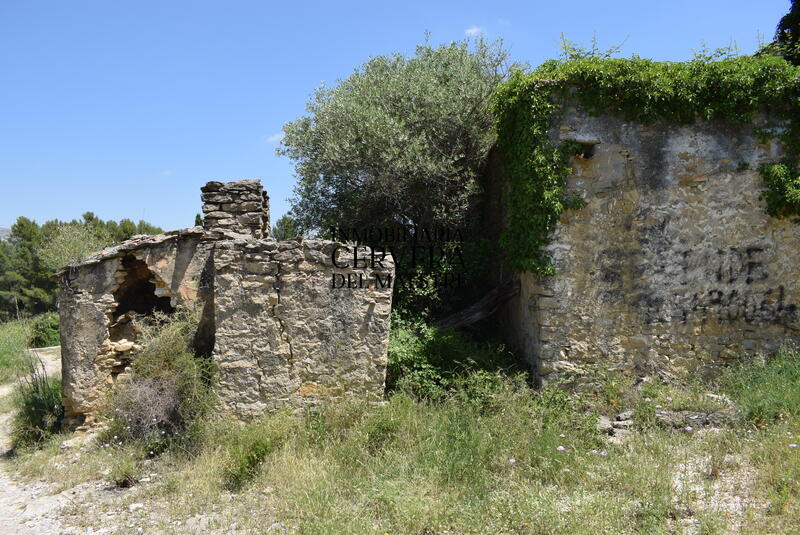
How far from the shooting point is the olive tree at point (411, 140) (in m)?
8.68

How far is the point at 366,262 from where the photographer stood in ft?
20.1

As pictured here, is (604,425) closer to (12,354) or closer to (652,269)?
(652,269)

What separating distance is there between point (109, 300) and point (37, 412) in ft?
6.96

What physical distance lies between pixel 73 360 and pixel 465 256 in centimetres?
602

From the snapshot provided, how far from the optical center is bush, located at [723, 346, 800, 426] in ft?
17.8

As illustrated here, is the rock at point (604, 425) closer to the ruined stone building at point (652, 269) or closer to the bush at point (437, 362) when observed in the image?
the ruined stone building at point (652, 269)

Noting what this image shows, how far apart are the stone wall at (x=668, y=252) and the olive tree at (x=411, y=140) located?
2.63 m

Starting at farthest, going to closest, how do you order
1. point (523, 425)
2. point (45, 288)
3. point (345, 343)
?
point (45, 288), point (345, 343), point (523, 425)

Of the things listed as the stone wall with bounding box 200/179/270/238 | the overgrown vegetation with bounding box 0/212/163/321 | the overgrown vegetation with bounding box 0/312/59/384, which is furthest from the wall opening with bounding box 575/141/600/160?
the overgrown vegetation with bounding box 0/212/163/321

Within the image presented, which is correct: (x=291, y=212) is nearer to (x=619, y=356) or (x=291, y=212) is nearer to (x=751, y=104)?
(x=619, y=356)

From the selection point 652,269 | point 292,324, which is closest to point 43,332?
point 292,324

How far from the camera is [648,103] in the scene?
21.3 ft

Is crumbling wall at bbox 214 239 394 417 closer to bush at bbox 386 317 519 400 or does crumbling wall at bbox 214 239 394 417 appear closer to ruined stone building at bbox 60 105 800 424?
bush at bbox 386 317 519 400

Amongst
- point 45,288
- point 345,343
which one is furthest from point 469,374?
point 45,288
